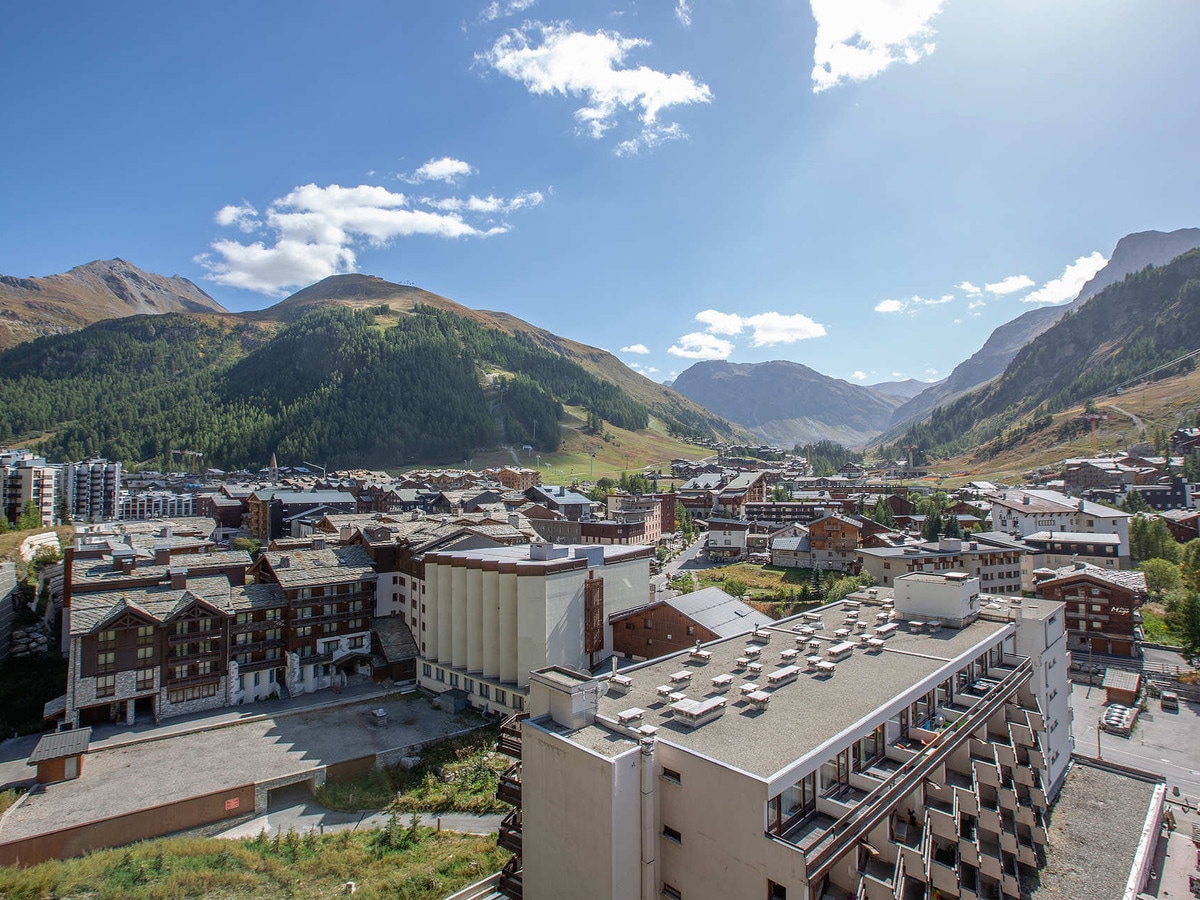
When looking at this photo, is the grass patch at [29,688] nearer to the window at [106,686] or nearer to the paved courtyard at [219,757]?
the window at [106,686]

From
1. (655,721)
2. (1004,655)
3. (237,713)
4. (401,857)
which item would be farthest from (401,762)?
(1004,655)

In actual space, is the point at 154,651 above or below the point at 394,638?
above

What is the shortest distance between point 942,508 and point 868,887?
4596 inches

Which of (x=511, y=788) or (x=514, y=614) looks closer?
(x=511, y=788)

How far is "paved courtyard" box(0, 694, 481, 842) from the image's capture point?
30.1 meters

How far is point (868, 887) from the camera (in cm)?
1788

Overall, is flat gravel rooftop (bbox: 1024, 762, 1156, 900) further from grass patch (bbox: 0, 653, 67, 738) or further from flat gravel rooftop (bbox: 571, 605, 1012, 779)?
grass patch (bbox: 0, 653, 67, 738)

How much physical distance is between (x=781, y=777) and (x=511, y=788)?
1083cm

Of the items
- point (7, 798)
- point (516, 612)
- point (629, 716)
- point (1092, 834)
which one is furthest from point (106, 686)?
point (1092, 834)

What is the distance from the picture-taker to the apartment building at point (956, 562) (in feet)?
214

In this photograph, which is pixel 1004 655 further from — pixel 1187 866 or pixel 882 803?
pixel 882 803

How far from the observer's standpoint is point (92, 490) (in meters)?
128

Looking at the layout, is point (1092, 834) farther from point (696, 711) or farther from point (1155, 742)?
point (696, 711)

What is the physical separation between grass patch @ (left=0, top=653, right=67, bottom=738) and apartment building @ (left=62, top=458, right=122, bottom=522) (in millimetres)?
93985
